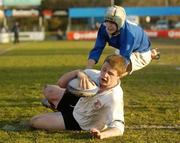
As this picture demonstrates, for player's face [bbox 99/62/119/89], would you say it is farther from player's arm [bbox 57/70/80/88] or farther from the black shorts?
the black shorts

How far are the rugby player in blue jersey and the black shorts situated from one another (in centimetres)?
96

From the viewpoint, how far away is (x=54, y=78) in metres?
13.4

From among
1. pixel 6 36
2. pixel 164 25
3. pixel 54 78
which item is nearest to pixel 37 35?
pixel 6 36

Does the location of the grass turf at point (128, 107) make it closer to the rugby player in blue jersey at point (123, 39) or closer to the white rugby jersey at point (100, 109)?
the white rugby jersey at point (100, 109)

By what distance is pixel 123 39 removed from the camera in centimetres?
712

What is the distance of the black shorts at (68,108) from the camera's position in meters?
6.50

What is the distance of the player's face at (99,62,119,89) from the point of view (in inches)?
229

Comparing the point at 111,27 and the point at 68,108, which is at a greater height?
the point at 111,27

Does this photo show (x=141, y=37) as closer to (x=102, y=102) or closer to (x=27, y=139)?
(x=102, y=102)

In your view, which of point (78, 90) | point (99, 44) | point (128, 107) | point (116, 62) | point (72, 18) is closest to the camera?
point (116, 62)

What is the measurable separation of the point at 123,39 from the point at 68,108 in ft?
4.22

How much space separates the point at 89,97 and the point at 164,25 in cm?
5531

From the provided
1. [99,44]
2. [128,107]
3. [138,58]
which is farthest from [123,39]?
[128,107]

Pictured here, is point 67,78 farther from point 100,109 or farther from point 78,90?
point 100,109
